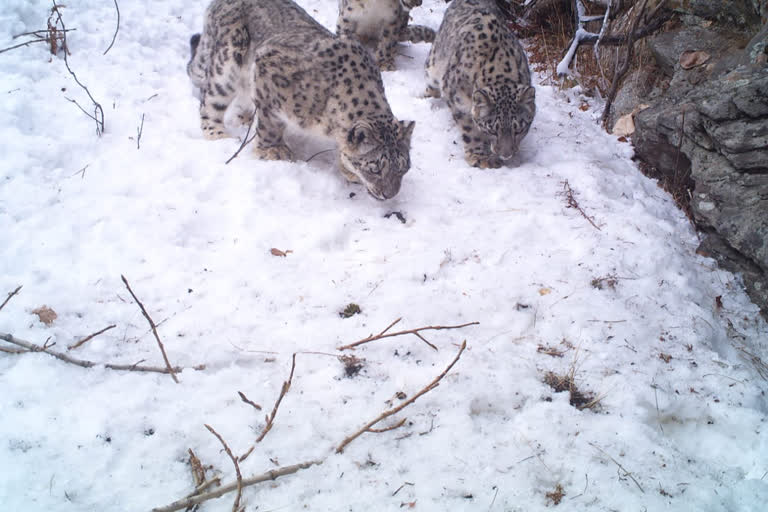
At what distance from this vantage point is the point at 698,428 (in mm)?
3021

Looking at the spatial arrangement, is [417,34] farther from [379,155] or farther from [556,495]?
[556,495]

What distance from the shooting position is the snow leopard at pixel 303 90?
4.85 meters

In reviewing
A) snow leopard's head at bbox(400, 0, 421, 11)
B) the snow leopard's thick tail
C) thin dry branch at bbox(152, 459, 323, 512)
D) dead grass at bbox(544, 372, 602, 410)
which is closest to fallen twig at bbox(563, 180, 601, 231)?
dead grass at bbox(544, 372, 602, 410)

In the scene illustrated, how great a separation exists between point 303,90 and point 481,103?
1942mm

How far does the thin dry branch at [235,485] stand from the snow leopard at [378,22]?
6.57 metres

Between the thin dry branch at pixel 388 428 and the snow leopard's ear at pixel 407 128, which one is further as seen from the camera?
the snow leopard's ear at pixel 407 128

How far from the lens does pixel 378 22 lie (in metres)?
7.92

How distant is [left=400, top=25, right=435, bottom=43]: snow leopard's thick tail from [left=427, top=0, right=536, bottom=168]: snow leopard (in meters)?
1.36

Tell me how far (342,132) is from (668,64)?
401 centimetres

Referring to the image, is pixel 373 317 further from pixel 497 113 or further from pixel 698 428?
pixel 497 113

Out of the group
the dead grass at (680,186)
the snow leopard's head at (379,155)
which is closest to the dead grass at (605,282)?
the dead grass at (680,186)

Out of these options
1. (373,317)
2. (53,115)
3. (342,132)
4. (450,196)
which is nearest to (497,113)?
(450,196)

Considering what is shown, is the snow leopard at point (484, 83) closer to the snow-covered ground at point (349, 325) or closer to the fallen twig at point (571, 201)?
the snow-covered ground at point (349, 325)

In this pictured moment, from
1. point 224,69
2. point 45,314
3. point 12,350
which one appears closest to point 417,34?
point 224,69
